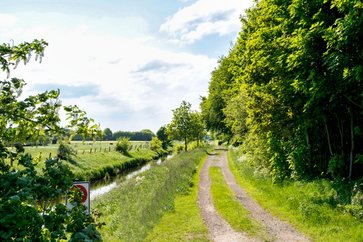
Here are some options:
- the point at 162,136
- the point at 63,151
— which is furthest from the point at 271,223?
the point at 162,136

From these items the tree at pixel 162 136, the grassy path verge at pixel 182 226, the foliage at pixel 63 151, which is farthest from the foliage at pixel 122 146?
the foliage at pixel 63 151

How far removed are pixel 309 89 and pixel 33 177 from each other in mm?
13397

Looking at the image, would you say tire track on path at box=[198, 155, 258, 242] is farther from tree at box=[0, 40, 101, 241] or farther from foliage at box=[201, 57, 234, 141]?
foliage at box=[201, 57, 234, 141]

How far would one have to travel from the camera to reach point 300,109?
776 inches

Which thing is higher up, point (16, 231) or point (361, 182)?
point (16, 231)

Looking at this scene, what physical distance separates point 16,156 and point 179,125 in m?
63.2

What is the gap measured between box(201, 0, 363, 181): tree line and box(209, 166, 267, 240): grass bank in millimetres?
3332

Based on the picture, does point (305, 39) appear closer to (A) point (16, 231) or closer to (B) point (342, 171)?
(B) point (342, 171)

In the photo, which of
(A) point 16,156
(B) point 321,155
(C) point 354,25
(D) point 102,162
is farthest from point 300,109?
(D) point 102,162

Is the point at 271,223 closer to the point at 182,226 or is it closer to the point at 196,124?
the point at 182,226

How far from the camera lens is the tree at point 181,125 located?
219 feet

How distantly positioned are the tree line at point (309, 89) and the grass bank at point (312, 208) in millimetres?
1545

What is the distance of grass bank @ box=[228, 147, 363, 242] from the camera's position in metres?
12.1

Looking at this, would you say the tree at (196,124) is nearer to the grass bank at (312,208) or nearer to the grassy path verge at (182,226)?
the grass bank at (312,208)
